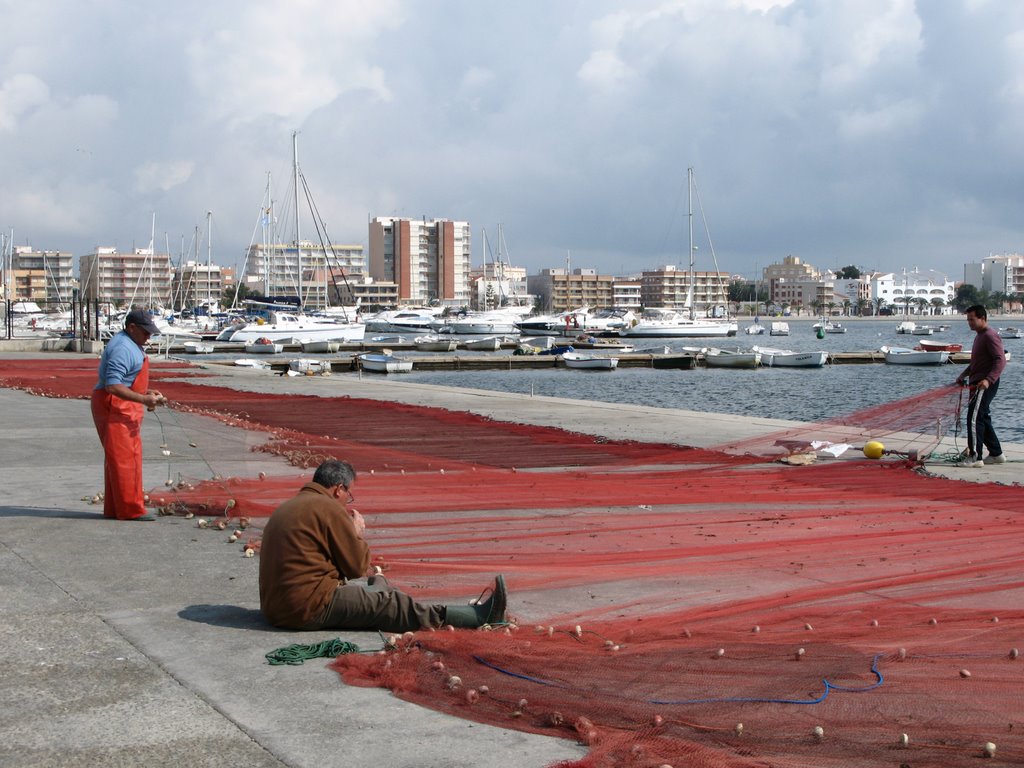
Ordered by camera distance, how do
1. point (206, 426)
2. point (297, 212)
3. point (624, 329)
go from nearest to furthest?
point (206, 426) < point (297, 212) < point (624, 329)

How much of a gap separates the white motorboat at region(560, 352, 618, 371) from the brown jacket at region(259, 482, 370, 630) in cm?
5281

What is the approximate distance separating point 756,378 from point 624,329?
45628mm

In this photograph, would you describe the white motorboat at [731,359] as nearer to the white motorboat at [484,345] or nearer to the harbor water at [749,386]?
the harbor water at [749,386]

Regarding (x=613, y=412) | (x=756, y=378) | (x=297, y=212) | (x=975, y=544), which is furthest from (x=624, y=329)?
(x=975, y=544)

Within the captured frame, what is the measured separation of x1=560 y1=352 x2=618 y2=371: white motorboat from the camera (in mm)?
58969

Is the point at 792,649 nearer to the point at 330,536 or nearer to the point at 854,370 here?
the point at 330,536

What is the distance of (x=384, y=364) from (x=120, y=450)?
44.5 meters

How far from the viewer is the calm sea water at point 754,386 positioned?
4025cm

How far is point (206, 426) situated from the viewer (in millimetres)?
16969

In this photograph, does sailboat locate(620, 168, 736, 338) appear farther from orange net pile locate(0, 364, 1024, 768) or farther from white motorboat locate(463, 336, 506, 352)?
orange net pile locate(0, 364, 1024, 768)

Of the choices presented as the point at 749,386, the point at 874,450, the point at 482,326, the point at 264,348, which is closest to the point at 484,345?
the point at 264,348

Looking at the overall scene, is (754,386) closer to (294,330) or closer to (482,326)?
(294,330)

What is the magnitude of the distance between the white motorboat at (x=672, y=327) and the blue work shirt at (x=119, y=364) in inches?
3598

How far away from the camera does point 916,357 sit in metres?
63.6
